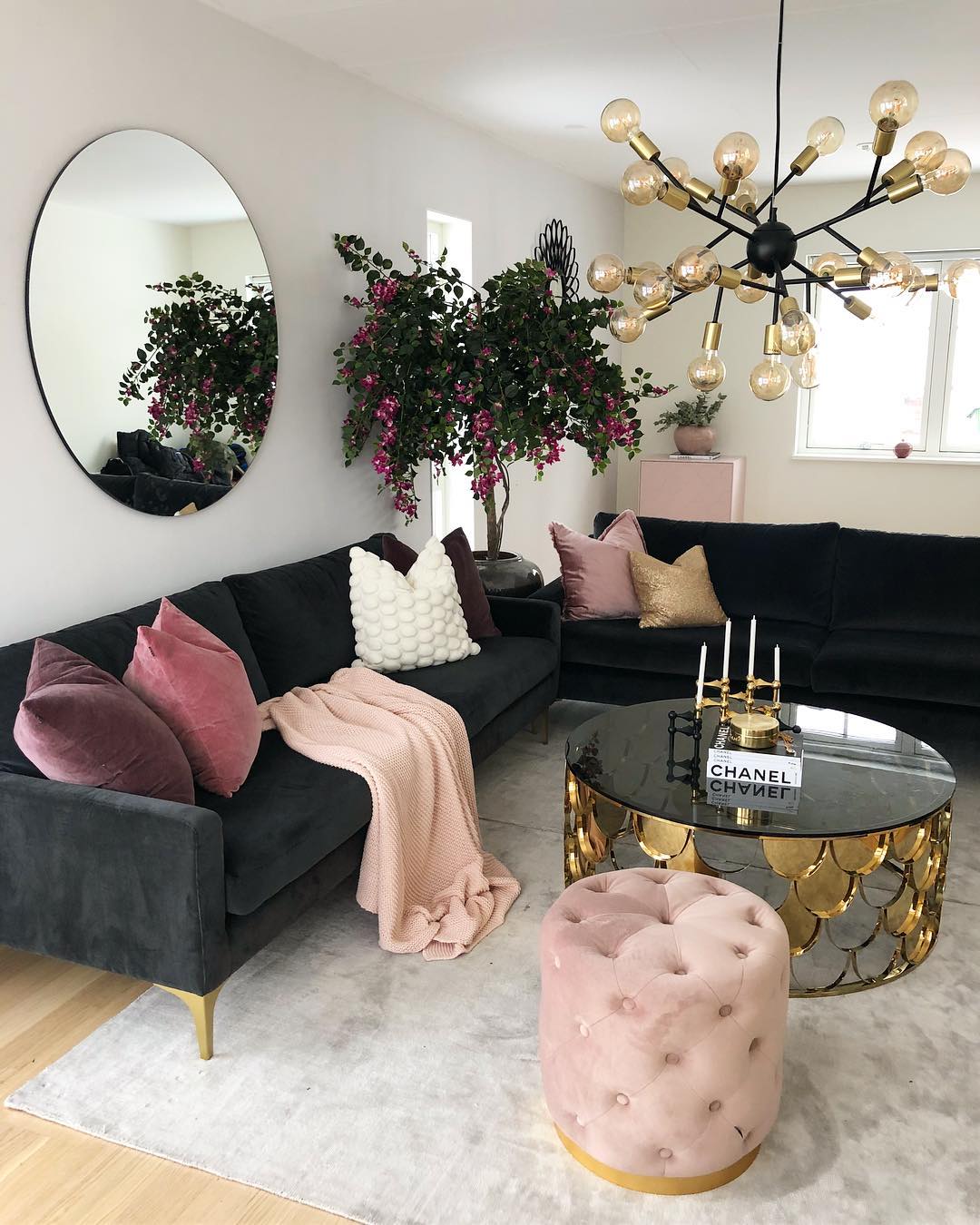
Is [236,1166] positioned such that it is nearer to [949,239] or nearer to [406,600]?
[406,600]

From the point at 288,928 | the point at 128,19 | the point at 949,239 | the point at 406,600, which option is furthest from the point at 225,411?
the point at 949,239

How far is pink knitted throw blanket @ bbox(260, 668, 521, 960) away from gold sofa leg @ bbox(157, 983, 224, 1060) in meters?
0.53

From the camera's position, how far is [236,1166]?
6.39ft

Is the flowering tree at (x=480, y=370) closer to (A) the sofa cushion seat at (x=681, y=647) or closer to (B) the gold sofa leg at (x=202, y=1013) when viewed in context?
(A) the sofa cushion seat at (x=681, y=647)

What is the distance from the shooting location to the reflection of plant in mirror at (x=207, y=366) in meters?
3.30

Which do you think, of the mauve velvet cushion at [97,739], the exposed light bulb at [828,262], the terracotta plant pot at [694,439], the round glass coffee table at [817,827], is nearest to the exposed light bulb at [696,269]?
the exposed light bulb at [828,262]

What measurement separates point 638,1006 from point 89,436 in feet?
7.19

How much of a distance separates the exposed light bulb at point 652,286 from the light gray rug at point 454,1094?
164cm

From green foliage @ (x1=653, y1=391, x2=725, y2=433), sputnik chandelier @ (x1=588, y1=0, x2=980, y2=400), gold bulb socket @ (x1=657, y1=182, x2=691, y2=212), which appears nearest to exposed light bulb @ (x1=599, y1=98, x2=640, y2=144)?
sputnik chandelier @ (x1=588, y1=0, x2=980, y2=400)

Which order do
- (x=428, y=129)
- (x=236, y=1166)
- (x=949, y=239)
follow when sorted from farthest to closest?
(x=949, y=239), (x=428, y=129), (x=236, y=1166)

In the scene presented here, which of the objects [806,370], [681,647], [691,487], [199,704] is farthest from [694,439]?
[199,704]

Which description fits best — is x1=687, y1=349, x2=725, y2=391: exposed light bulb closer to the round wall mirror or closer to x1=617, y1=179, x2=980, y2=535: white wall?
the round wall mirror

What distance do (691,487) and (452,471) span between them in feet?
6.84

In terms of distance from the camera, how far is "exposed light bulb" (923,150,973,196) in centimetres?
253
